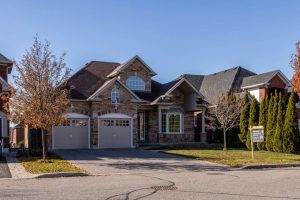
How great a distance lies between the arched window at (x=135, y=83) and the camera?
3719 centimetres

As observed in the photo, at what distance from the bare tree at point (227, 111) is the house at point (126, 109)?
100 inches

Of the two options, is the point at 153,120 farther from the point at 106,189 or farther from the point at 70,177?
the point at 106,189

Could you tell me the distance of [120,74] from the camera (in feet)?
120

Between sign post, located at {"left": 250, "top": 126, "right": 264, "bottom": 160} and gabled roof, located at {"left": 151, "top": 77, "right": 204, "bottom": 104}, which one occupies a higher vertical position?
gabled roof, located at {"left": 151, "top": 77, "right": 204, "bottom": 104}

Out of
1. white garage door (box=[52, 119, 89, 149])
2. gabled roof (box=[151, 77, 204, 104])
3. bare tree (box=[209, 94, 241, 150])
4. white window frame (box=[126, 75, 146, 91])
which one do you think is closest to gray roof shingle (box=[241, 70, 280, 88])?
bare tree (box=[209, 94, 241, 150])

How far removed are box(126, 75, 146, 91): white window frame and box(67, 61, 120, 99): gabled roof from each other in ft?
6.04

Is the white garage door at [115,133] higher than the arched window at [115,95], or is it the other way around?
the arched window at [115,95]

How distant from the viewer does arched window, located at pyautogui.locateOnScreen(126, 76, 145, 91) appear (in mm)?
37188

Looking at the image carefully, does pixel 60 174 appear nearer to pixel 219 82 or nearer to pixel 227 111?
pixel 227 111

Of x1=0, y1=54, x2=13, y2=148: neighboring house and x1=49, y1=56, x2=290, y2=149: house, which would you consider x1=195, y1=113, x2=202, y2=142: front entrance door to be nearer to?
x1=49, y1=56, x2=290, y2=149: house

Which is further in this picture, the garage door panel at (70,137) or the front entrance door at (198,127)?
the front entrance door at (198,127)

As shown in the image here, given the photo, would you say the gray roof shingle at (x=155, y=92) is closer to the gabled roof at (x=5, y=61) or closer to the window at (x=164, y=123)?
the window at (x=164, y=123)

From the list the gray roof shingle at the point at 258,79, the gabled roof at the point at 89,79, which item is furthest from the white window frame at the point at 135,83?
the gray roof shingle at the point at 258,79

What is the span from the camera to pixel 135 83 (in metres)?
37.5
